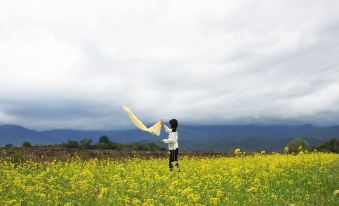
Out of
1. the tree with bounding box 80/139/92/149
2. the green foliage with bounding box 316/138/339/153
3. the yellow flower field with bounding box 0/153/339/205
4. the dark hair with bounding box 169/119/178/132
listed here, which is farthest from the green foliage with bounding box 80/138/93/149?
the dark hair with bounding box 169/119/178/132

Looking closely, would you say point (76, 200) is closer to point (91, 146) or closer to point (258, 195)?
point (258, 195)

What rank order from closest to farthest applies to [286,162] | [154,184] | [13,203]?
[13,203] < [154,184] < [286,162]

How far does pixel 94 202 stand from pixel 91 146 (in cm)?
2886

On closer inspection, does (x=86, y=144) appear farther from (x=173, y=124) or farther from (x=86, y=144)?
(x=173, y=124)

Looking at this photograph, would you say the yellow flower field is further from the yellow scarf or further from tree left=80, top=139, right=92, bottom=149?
tree left=80, top=139, right=92, bottom=149

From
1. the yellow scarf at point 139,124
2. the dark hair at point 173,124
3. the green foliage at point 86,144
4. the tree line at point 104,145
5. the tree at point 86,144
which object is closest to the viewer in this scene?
the yellow scarf at point 139,124

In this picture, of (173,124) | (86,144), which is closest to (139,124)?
(173,124)

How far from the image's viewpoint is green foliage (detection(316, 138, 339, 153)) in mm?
46375

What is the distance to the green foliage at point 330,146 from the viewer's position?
152 ft

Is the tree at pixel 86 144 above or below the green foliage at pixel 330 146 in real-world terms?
below

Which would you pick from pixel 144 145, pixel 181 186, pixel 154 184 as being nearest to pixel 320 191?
pixel 181 186

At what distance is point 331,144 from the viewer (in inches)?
1973

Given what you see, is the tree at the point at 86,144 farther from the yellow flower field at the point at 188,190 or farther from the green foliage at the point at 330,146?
the green foliage at the point at 330,146

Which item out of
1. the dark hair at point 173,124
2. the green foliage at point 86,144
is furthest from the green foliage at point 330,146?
the dark hair at point 173,124
